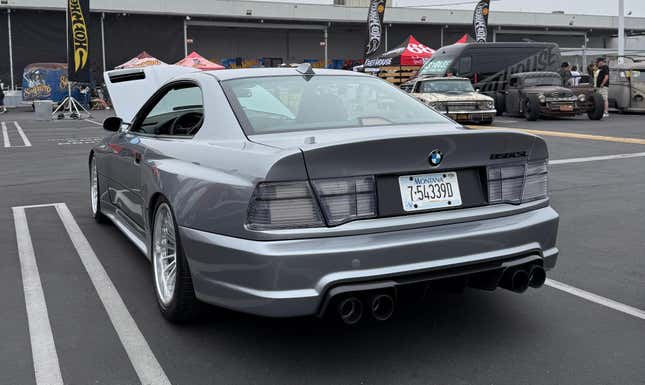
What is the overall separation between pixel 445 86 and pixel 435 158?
17.2 meters

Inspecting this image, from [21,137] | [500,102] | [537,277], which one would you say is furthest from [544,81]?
[537,277]

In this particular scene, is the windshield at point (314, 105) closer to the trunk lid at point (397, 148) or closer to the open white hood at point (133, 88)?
the trunk lid at point (397, 148)

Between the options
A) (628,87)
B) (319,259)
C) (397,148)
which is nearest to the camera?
(319,259)

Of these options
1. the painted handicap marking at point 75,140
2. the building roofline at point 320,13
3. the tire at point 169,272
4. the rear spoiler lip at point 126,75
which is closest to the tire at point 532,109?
the painted handicap marking at point 75,140

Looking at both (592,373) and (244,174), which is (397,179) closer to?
(244,174)

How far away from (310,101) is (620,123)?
687 inches

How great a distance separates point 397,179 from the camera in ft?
10.5

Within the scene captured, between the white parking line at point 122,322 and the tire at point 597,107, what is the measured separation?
1806 cm

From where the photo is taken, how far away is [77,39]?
2309 cm

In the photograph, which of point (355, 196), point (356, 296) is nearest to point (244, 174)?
point (355, 196)

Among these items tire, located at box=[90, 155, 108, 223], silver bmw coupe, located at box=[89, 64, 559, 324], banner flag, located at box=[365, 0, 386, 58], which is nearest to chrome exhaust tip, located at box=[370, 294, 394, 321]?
silver bmw coupe, located at box=[89, 64, 559, 324]

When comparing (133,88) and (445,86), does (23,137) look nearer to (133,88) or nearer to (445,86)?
(133,88)

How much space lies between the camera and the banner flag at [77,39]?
22.8 metres

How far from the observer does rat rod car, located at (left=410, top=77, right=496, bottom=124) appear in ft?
61.5
